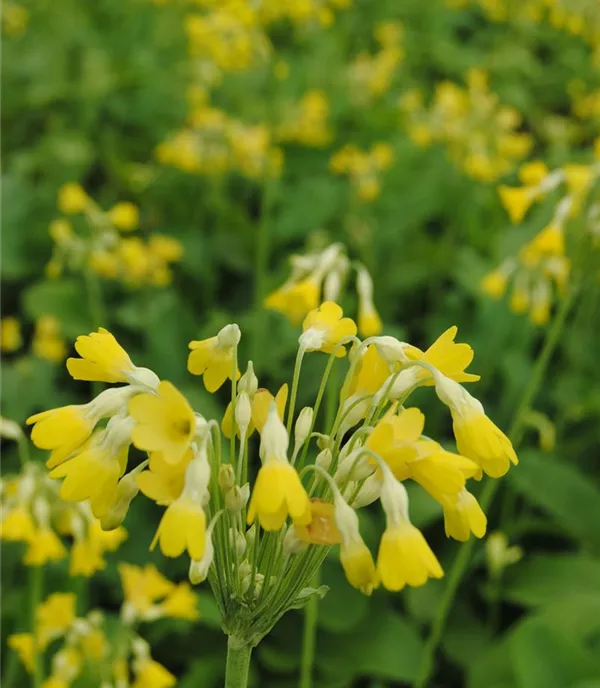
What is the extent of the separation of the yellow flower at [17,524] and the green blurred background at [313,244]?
74 cm

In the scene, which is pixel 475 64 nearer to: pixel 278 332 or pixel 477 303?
pixel 477 303

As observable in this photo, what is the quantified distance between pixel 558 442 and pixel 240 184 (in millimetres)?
2167

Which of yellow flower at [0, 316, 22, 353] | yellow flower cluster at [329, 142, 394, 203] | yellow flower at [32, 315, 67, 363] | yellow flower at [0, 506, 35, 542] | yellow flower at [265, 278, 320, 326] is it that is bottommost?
yellow flower at [0, 316, 22, 353]

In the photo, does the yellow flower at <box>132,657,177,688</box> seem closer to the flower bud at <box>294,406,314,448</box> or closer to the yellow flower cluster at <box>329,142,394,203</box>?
the flower bud at <box>294,406,314,448</box>

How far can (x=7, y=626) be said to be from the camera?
2605 millimetres

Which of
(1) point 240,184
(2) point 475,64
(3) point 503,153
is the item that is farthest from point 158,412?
(2) point 475,64

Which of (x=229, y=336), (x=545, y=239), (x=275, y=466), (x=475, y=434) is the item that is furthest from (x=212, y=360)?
(x=545, y=239)

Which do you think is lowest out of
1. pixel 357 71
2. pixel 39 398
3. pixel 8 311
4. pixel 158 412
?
pixel 8 311

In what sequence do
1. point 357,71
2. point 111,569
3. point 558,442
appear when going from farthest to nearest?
point 357,71 < point 558,442 < point 111,569

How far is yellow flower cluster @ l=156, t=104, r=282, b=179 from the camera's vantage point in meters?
4.00

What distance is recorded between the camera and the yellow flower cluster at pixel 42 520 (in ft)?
6.43

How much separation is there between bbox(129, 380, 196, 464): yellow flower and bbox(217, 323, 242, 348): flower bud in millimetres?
170

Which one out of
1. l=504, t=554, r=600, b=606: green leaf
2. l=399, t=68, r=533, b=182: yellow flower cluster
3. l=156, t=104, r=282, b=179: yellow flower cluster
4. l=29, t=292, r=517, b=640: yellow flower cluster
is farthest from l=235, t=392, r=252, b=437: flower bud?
l=399, t=68, r=533, b=182: yellow flower cluster

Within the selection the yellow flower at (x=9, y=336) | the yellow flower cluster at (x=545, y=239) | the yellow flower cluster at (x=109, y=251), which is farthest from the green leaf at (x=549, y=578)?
the yellow flower at (x=9, y=336)
